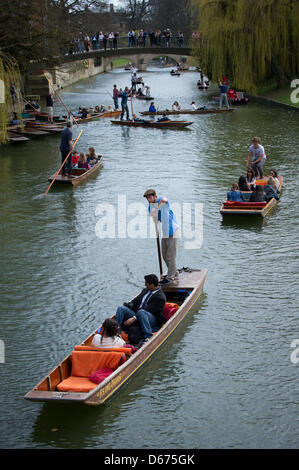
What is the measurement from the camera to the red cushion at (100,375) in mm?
8836

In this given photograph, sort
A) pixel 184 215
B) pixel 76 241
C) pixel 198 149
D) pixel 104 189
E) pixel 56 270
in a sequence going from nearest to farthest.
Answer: pixel 56 270
pixel 76 241
pixel 184 215
pixel 104 189
pixel 198 149

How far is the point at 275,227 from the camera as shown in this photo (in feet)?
53.6

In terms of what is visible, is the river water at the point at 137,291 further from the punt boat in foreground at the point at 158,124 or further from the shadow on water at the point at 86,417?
the punt boat in foreground at the point at 158,124

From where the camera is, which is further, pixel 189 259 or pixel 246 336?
pixel 189 259

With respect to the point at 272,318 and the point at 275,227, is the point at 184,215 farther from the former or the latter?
the point at 272,318

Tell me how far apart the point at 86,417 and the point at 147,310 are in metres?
2.25

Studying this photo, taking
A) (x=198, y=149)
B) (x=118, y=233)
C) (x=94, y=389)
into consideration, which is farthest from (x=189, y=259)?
(x=198, y=149)

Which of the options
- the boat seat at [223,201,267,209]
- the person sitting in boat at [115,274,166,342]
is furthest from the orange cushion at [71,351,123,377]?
the boat seat at [223,201,267,209]

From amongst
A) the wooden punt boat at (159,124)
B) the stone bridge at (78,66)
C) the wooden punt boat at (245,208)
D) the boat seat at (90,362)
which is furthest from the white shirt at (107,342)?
the stone bridge at (78,66)

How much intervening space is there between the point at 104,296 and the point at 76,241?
3508mm

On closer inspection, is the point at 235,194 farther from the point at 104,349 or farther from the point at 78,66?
the point at 78,66

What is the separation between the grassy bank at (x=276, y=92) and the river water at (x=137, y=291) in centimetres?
1433

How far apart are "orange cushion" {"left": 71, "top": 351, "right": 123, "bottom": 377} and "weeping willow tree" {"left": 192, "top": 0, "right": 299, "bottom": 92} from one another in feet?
96.0

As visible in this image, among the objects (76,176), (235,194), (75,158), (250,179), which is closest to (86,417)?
(235,194)
